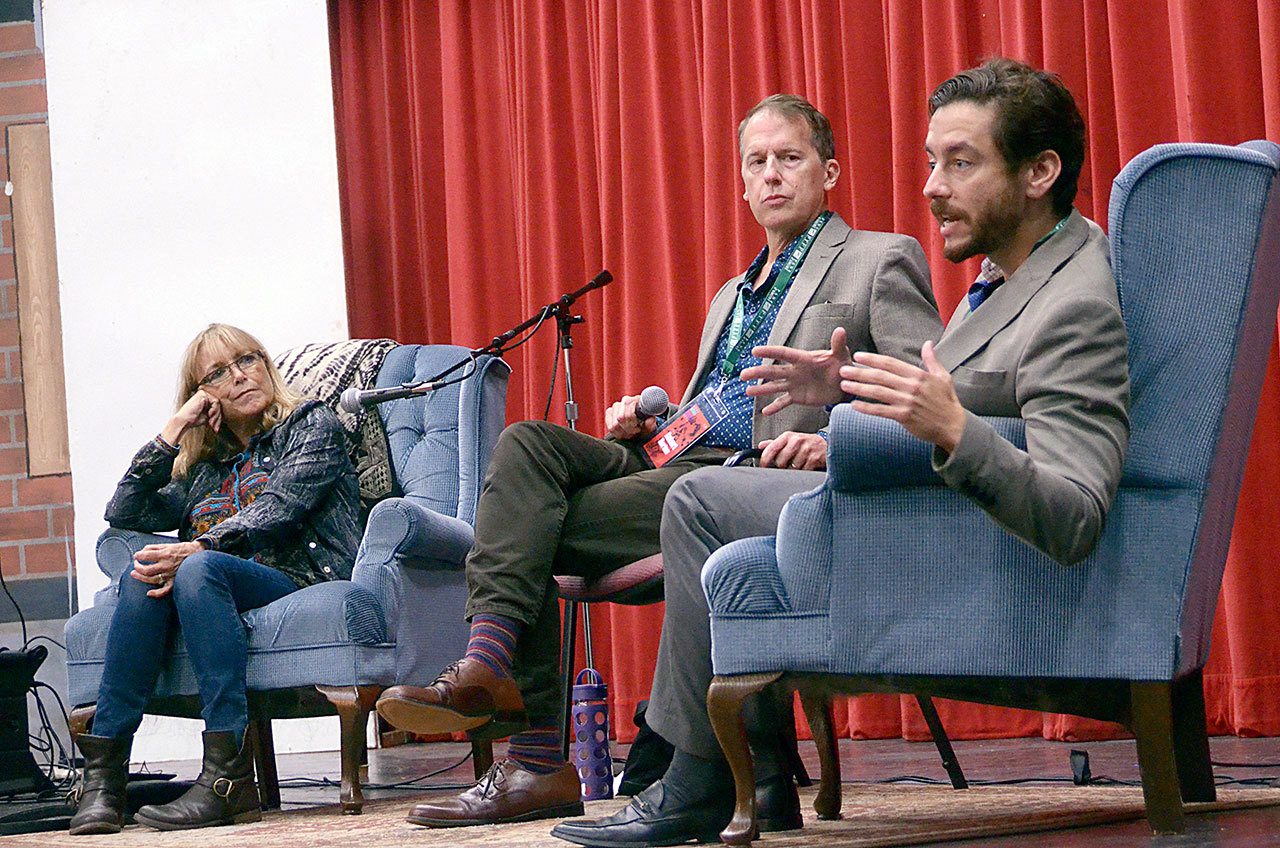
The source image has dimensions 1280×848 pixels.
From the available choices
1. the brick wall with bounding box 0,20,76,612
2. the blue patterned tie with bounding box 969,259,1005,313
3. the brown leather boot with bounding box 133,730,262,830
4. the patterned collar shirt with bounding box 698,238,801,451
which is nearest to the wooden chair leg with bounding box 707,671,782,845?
the blue patterned tie with bounding box 969,259,1005,313

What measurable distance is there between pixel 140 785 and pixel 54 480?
1.86 metres

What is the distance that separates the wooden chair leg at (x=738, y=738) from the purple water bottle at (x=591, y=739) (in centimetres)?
106

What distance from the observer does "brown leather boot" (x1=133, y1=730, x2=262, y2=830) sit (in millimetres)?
2721

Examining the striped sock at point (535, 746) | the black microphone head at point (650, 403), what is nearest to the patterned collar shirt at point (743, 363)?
the black microphone head at point (650, 403)

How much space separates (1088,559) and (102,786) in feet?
6.54

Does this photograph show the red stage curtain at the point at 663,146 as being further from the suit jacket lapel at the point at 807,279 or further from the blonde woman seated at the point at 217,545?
the blonde woman seated at the point at 217,545

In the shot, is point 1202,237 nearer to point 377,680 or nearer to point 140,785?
point 377,680

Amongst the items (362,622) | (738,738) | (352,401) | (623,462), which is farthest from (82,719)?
(738,738)

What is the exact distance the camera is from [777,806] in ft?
7.07

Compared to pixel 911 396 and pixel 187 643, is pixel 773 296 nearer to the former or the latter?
pixel 911 396

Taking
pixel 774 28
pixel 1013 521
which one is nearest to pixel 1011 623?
pixel 1013 521

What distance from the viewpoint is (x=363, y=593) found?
294cm

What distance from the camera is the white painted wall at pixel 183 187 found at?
14.4ft

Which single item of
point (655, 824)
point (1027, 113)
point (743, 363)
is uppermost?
point (1027, 113)
